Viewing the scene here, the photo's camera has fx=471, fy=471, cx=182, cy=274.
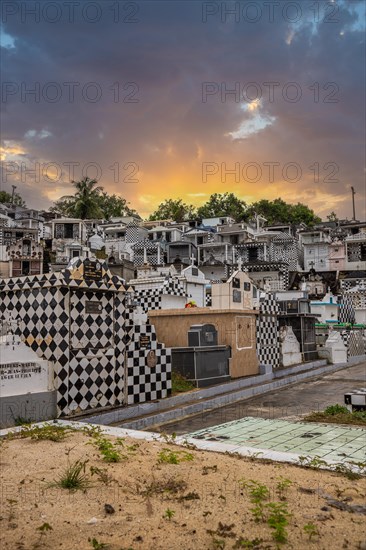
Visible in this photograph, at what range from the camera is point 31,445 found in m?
6.13

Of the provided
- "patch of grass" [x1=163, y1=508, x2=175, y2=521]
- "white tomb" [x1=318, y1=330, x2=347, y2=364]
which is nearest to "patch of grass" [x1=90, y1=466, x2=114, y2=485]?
"patch of grass" [x1=163, y1=508, x2=175, y2=521]

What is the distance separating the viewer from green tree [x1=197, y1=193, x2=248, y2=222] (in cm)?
7700

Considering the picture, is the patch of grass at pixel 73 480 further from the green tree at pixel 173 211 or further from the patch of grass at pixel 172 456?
the green tree at pixel 173 211

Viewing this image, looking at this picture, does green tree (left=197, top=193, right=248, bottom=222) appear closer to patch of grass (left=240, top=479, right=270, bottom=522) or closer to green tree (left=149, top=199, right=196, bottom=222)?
green tree (left=149, top=199, right=196, bottom=222)

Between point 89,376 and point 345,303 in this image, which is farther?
point 345,303

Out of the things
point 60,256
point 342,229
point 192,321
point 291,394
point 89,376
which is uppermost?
point 342,229

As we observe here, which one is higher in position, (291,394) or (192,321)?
(192,321)

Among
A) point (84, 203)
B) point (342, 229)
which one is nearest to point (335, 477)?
point (84, 203)

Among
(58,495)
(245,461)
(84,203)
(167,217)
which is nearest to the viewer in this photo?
(58,495)

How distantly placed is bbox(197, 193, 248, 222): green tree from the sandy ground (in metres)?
71.7

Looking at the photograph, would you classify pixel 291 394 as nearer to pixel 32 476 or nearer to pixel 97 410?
pixel 97 410

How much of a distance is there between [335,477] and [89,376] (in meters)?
5.40

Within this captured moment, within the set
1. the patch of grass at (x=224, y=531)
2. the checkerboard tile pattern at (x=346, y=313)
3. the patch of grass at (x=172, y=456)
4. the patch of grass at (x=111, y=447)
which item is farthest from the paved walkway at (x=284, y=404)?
the checkerboard tile pattern at (x=346, y=313)

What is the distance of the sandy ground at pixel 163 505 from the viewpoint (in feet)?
11.5
